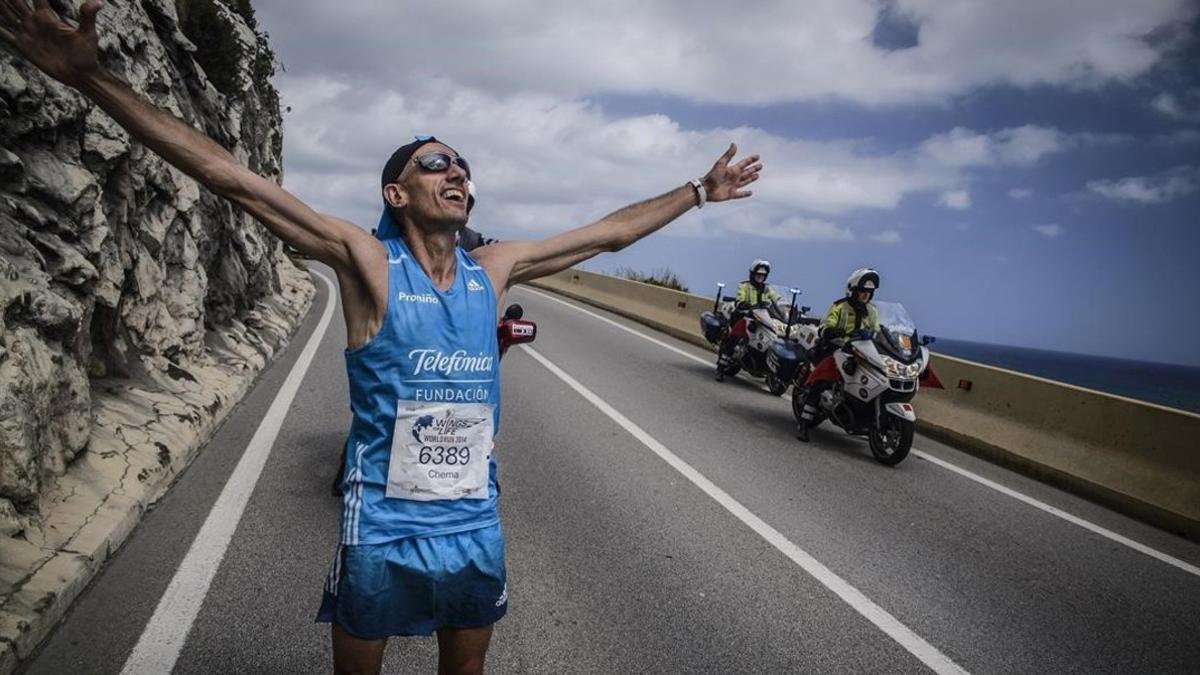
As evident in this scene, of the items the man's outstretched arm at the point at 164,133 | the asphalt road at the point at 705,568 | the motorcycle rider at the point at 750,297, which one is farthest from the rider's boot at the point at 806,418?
the man's outstretched arm at the point at 164,133

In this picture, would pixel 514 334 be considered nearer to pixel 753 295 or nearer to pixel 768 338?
pixel 768 338

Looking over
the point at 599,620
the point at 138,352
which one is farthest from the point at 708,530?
the point at 138,352

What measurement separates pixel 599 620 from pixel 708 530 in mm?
1728

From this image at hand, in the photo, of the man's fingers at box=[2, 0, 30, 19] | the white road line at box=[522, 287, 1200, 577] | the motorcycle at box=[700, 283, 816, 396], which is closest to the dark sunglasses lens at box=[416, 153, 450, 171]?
the man's fingers at box=[2, 0, 30, 19]

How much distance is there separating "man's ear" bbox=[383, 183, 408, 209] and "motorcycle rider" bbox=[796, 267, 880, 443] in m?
7.38

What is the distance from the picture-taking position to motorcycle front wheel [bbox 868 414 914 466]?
7816mm

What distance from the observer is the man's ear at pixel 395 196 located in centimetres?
235

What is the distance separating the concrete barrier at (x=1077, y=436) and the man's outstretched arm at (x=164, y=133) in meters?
7.56

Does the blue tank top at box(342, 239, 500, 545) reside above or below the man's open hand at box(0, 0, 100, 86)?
below

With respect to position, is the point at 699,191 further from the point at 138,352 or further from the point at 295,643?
the point at 138,352

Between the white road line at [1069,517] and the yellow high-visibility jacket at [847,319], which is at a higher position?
the yellow high-visibility jacket at [847,319]

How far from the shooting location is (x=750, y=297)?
13031 millimetres

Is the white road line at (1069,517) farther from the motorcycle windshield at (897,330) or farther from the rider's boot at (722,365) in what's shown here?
the rider's boot at (722,365)

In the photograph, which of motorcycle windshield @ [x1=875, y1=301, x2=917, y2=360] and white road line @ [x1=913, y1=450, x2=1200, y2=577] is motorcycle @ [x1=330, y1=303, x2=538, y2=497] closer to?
motorcycle windshield @ [x1=875, y1=301, x2=917, y2=360]
